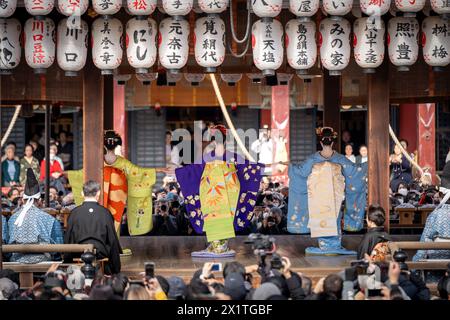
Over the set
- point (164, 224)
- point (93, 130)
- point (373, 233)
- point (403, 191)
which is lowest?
point (164, 224)

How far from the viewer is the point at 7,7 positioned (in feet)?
41.4

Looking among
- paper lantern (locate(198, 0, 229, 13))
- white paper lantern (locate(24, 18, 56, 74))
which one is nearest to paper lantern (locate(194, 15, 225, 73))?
paper lantern (locate(198, 0, 229, 13))

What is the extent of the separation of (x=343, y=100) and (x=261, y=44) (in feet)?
15.8

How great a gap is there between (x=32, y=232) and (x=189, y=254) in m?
2.36

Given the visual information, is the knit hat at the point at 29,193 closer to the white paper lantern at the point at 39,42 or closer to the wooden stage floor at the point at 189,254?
A: the wooden stage floor at the point at 189,254

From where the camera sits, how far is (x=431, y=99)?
648 inches

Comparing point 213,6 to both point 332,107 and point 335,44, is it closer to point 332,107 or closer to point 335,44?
point 335,44

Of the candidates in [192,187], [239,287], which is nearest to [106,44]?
[192,187]

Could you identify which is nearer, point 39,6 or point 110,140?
point 39,6

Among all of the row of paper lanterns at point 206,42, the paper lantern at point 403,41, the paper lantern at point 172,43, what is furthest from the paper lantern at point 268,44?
the paper lantern at point 403,41
